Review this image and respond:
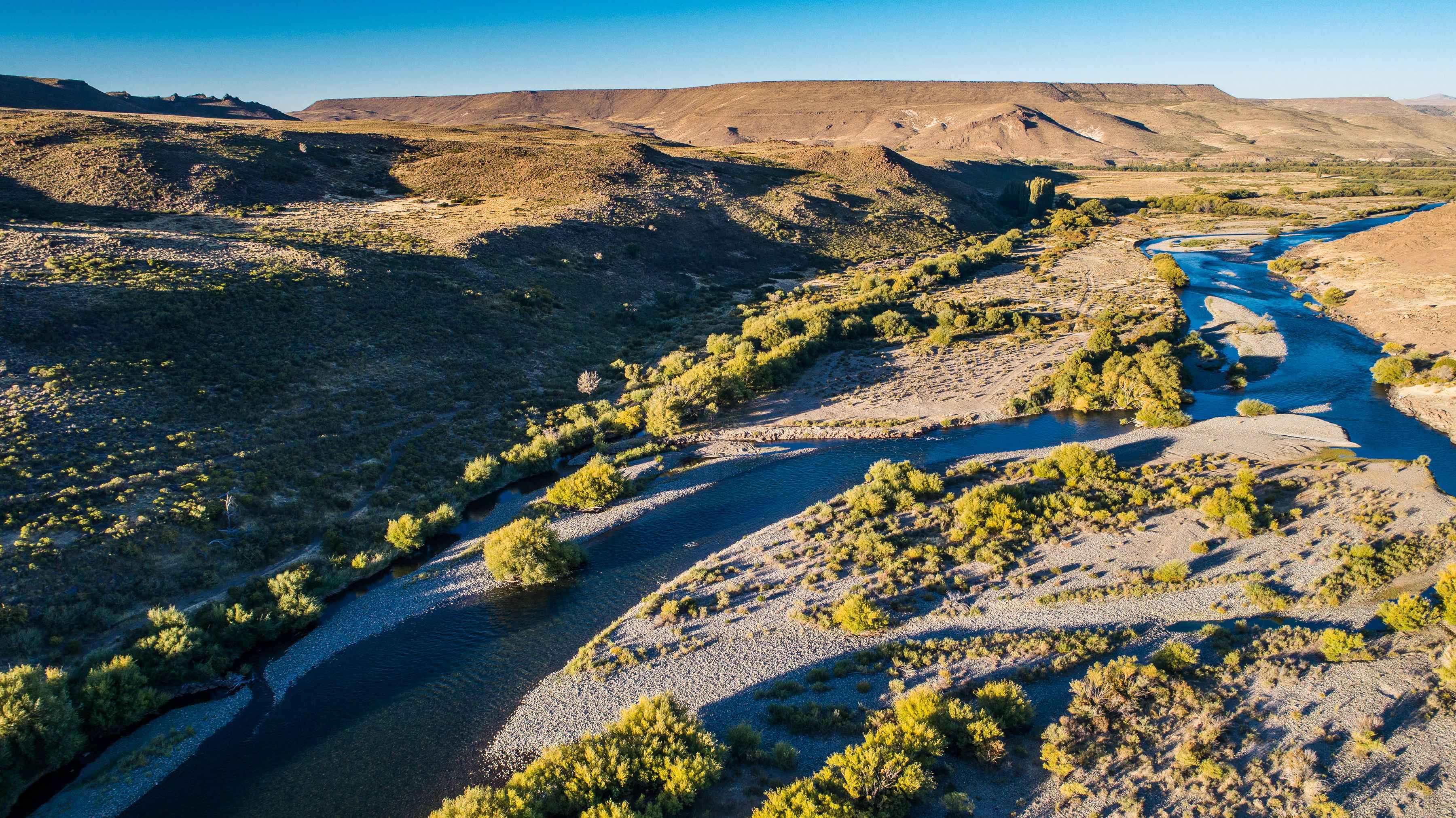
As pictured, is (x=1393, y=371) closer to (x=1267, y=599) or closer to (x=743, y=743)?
(x=1267, y=599)

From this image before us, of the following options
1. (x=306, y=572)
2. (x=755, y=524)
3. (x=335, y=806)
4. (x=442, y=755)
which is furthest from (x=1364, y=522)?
(x=306, y=572)

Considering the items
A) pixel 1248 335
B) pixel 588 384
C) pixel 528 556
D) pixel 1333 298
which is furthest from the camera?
pixel 1333 298

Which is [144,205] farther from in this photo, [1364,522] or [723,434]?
[1364,522]

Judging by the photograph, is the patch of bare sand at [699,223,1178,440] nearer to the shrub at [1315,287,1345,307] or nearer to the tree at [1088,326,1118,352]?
the tree at [1088,326,1118,352]

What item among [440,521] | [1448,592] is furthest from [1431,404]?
[440,521]

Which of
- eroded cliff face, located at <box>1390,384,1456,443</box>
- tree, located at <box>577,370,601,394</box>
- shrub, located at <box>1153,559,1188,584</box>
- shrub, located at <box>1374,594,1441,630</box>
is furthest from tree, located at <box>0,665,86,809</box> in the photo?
eroded cliff face, located at <box>1390,384,1456,443</box>
